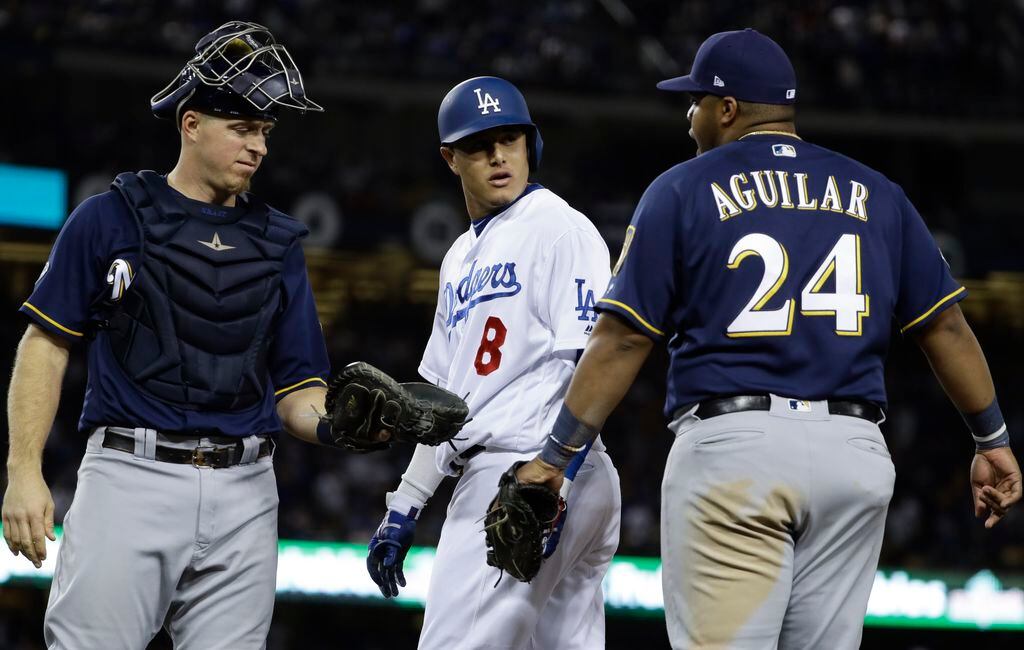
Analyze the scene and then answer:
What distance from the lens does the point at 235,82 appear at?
3.52 meters

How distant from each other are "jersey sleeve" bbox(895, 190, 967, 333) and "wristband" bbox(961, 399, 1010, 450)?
0.37 m

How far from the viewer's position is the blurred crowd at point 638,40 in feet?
60.8

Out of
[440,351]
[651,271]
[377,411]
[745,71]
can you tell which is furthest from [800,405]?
[440,351]

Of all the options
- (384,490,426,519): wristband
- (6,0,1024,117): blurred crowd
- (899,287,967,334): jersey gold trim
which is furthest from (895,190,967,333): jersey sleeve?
(6,0,1024,117): blurred crowd

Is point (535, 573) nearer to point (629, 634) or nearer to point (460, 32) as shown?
point (629, 634)

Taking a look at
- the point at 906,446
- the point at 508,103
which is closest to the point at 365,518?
the point at 906,446

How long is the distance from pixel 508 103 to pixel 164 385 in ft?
4.68

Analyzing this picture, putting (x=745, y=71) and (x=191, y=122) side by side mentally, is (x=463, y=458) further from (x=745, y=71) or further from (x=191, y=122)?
(x=745, y=71)

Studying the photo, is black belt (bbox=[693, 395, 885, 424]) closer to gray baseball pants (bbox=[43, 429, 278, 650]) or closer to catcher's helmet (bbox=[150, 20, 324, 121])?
gray baseball pants (bbox=[43, 429, 278, 650])

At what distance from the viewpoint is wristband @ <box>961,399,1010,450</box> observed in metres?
3.59

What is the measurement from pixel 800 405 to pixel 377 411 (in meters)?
1.11

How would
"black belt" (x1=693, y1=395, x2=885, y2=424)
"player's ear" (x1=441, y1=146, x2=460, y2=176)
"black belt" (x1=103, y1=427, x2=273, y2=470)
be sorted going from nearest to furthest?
"black belt" (x1=693, y1=395, x2=885, y2=424) < "black belt" (x1=103, y1=427, x2=273, y2=470) < "player's ear" (x1=441, y1=146, x2=460, y2=176)

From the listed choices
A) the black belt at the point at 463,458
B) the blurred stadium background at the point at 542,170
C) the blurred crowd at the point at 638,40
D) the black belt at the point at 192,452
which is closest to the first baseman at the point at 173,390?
the black belt at the point at 192,452

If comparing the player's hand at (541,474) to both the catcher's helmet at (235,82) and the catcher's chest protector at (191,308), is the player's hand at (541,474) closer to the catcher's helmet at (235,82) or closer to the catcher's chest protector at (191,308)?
the catcher's chest protector at (191,308)
